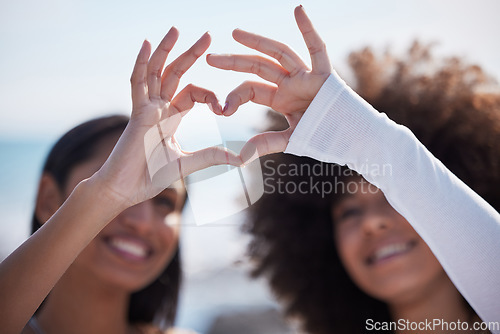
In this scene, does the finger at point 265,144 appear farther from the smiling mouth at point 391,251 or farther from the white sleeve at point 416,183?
the smiling mouth at point 391,251

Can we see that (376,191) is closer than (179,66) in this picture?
No

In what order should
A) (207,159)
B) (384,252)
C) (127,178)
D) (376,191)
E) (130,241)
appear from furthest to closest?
(130,241)
(376,191)
(384,252)
(207,159)
(127,178)

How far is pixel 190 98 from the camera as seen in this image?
176cm

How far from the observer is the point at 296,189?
2.81 metres

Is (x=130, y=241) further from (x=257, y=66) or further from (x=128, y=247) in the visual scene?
(x=257, y=66)

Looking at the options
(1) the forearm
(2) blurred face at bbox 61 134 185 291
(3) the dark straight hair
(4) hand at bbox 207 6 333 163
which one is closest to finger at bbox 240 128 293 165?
(4) hand at bbox 207 6 333 163

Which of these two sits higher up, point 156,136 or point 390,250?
point 156,136

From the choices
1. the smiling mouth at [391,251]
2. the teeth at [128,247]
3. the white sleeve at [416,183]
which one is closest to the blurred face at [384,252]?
the smiling mouth at [391,251]

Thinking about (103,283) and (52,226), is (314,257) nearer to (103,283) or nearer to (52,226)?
(103,283)

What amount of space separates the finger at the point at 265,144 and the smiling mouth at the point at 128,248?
1097 millimetres

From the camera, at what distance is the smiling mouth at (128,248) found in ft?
8.08

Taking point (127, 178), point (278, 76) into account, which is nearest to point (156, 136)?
point (127, 178)

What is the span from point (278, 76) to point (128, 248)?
4.23 feet

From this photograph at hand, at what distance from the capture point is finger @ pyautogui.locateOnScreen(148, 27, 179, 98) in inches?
63.1
